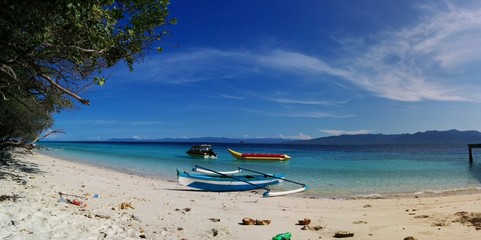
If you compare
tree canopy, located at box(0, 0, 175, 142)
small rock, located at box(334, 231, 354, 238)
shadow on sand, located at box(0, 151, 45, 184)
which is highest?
tree canopy, located at box(0, 0, 175, 142)

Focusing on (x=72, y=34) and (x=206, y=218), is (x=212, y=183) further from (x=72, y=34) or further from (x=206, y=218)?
(x=72, y=34)

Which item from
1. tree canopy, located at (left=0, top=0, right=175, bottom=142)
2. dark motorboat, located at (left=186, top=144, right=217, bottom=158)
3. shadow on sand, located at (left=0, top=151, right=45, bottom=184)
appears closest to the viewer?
tree canopy, located at (left=0, top=0, right=175, bottom=142)

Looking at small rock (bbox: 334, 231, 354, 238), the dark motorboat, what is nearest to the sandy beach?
small rock (bbox: 334, 231, 354, 238)

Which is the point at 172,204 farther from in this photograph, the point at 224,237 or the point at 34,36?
the point at 34,36

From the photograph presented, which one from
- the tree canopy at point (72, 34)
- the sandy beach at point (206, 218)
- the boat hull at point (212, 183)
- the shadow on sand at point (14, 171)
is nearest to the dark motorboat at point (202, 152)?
the boat hull at point (212, 183)

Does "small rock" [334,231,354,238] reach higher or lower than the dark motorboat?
lower

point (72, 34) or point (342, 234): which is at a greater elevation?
point (72, 34)

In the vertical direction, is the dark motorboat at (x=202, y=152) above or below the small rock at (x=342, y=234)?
above

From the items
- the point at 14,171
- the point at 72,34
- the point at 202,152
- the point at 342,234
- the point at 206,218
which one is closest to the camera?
the point at 72,34

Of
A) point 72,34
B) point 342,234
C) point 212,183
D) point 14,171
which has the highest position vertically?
A: point 72,34

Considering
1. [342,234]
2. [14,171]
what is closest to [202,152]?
[14,171]

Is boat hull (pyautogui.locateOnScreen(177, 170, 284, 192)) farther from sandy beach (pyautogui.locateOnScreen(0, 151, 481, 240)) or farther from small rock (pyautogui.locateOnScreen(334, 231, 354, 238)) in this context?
small rock (pyautogui.locateOnScreen(334, 231, 354, 238))

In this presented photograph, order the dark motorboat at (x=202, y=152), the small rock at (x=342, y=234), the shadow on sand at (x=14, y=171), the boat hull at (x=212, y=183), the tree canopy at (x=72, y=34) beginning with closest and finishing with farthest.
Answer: the tree canopy at (x=72, y=34) < the small rock at (x=342, y=234) < the shadow on sand at (x=14, y=171) < the boat hull at (x=212, y=183) < the dark motorboat at (x=202, y=152)

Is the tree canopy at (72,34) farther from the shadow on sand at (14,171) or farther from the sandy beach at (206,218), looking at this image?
the shadow on sand at (14,171)
